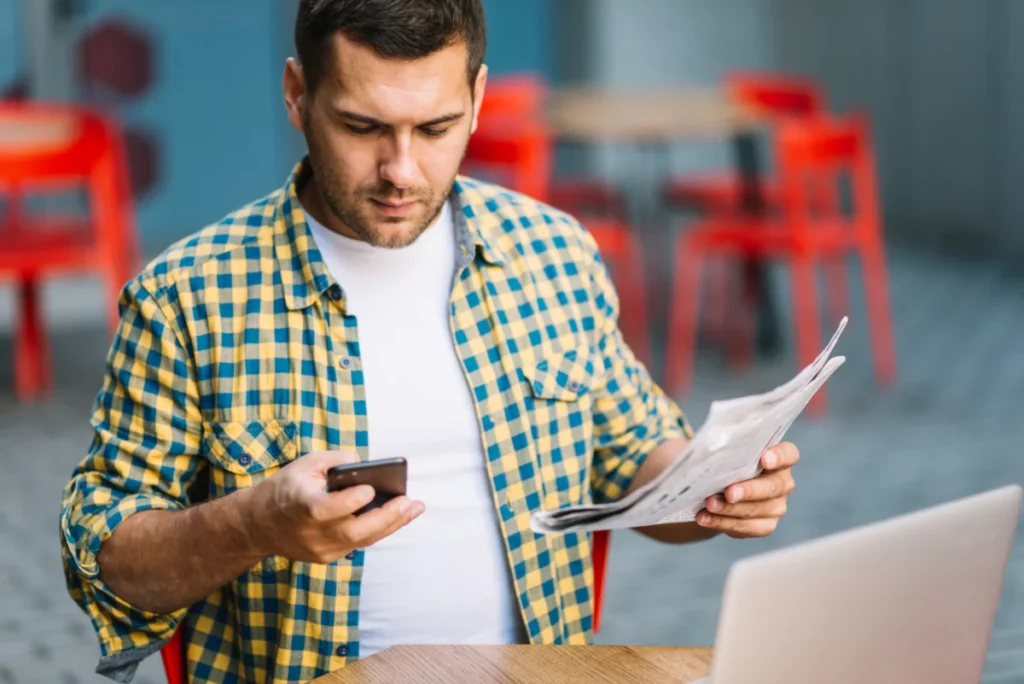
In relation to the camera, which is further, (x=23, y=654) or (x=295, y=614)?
(x=23, y=654)

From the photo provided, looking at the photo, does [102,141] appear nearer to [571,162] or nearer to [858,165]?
[858,165]

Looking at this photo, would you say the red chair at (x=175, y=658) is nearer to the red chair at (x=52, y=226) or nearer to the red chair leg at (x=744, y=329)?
the red chair at (x=52, y=226)

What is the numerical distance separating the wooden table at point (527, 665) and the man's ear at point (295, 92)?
66 centimetres

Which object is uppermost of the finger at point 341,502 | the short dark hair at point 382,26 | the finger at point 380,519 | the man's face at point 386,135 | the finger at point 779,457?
the short dark hair at point 382,26

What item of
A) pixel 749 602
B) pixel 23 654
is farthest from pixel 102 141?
pixel 749 602

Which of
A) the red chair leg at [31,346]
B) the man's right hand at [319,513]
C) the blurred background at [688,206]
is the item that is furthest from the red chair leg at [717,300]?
the man's right hand at [319,513]

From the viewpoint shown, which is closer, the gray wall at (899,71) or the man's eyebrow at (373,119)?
the man's eyebrow at (373,119)

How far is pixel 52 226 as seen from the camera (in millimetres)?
5418

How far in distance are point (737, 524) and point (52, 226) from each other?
456 cm

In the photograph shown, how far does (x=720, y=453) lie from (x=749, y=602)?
0.30 m

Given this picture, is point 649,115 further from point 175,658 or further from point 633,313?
point 175,658

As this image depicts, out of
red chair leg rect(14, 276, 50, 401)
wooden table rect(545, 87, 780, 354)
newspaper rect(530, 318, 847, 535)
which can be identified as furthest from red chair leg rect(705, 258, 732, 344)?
newspaper rect(530, 318, 847, 535)

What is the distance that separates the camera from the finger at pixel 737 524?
56.0 inches

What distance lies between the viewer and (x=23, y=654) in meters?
3.10
